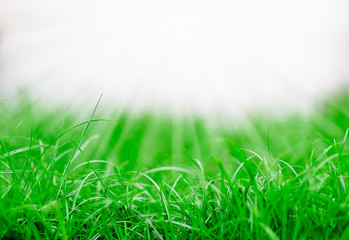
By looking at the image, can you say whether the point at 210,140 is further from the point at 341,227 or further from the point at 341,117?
the point at 341,227

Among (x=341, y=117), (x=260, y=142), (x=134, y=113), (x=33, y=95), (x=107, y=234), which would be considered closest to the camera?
(x=107, y=234)

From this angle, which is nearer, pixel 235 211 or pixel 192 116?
pixel 235 211

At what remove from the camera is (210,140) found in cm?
314

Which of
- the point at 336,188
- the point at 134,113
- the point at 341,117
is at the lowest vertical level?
the point at 134,113

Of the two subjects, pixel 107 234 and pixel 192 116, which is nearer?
pixel 107 234

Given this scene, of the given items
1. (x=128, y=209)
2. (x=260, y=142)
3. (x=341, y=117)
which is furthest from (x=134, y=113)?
(x=128, y=209)

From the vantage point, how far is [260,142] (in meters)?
2.95

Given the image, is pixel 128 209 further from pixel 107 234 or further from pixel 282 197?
pixel 282 197

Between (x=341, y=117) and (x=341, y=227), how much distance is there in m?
2.86

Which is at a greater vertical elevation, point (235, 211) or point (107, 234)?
point (235, 211)

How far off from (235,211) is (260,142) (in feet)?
6.75

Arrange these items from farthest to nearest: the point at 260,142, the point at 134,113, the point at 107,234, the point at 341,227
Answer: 1. the point at 134,113
2. the point at 260,142
3. the point at 107,234
4. the point at 341,227

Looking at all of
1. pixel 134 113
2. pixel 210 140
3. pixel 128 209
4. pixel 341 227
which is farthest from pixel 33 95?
pixel 341 227

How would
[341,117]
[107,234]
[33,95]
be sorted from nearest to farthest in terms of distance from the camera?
[107,234] < [33,95] < [341,117]
